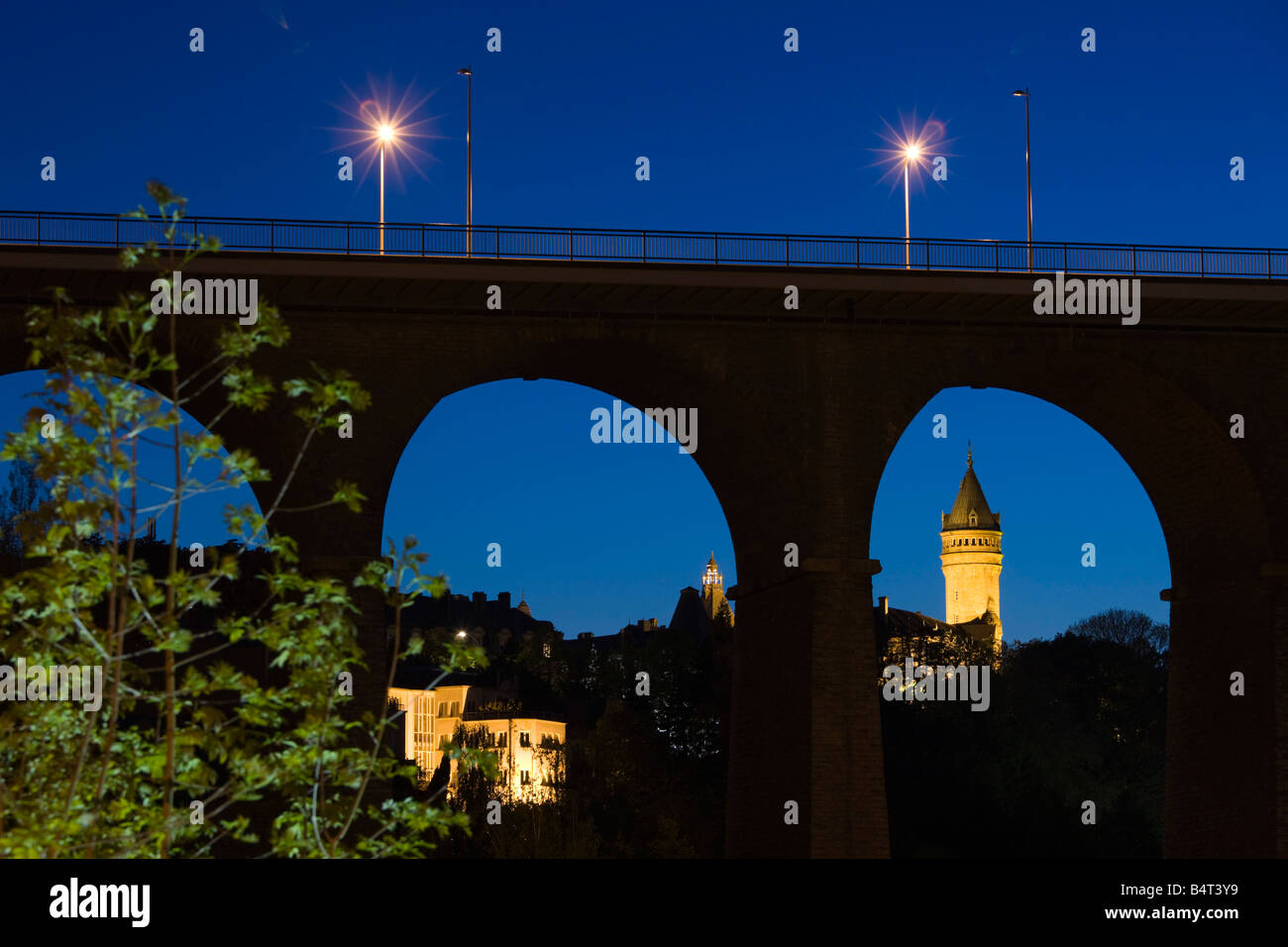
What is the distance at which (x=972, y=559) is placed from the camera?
16250 cm

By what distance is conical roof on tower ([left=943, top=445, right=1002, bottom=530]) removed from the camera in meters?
165

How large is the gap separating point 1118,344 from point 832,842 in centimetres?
1179

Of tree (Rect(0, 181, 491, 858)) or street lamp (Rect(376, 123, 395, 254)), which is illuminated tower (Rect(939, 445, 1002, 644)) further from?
tree (Rect(0, 181, 491, 858))

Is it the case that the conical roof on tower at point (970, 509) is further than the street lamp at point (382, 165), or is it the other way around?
the conical roof on tower at point (970, 509)

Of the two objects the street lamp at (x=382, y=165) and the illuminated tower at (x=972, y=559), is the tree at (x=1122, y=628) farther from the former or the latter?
the street lamp at (x=382, y=165)

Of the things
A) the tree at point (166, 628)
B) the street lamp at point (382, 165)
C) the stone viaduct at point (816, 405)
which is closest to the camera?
the tree at point (166, 628)

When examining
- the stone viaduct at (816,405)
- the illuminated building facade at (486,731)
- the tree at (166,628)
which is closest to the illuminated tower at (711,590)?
the illuminated building facade at (486,731)

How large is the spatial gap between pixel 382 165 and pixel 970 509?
5225 inches

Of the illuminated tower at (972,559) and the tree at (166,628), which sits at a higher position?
the illuminated tower at (972,559)

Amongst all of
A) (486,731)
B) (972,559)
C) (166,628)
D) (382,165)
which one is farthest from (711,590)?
(166,628)

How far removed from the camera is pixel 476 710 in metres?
110

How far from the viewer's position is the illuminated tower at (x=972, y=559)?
16262 cm
